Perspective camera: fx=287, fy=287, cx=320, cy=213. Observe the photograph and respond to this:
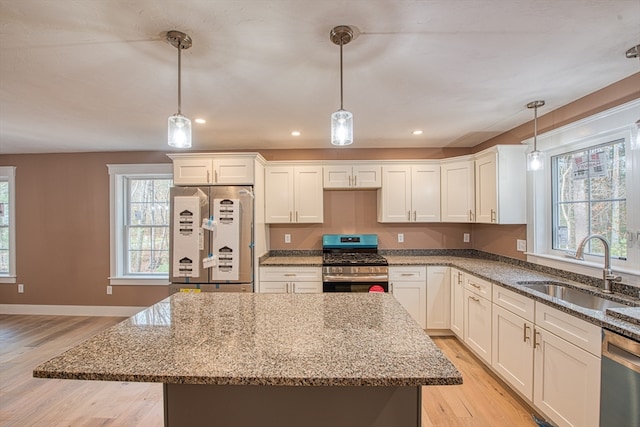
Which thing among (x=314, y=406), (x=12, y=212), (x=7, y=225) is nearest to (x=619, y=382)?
(x=314, y=406)

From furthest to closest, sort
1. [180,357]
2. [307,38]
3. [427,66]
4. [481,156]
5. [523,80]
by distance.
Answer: [481,156] → [523,80] → [427,66] → [307,38] → [180,357]

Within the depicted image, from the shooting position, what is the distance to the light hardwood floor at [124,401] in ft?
6.70

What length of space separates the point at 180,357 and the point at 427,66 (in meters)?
2.00

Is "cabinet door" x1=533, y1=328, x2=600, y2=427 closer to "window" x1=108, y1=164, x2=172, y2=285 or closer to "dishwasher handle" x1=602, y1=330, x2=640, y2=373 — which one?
"dishwasher handle" x1=602, y1=330, x2=640, y2=373

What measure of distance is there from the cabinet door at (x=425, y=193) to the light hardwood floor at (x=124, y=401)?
5.15 ft

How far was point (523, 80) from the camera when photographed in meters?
1.97

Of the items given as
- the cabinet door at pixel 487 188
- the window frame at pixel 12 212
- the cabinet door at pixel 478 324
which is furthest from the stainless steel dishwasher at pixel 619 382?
the window frame at pixel 12 212

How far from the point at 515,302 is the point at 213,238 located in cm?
278

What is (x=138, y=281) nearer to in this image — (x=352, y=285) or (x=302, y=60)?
(x=352, y=285)

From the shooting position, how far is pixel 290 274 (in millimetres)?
3258

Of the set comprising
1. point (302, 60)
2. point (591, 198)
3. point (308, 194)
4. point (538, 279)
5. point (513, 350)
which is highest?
point (302, 60)

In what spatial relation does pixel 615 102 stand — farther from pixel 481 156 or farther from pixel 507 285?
pixel 507 285

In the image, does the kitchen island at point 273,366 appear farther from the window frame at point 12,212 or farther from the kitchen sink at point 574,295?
the window frame at point 12,212

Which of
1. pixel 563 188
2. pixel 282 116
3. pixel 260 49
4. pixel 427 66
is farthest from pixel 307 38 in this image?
pixel 563 188
